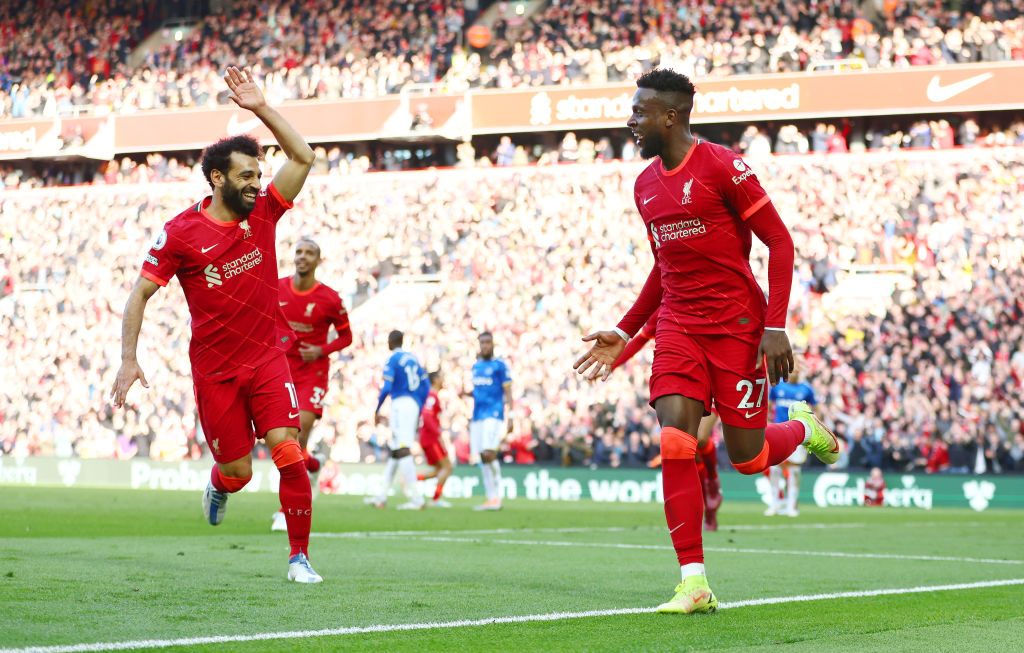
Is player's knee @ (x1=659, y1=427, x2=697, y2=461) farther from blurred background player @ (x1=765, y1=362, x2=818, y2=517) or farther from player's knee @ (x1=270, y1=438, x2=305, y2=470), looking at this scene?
blurred background player @ (x1=765, y1=362, x2=818, y2=517)

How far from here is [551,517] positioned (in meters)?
16.1

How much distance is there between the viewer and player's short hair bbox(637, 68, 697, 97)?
6301 mm

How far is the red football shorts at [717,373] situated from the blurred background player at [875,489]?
16.0m

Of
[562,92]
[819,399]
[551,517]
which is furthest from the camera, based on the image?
[562,92]

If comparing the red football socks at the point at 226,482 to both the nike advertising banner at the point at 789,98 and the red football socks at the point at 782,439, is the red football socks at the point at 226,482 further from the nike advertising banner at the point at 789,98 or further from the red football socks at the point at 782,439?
the nike advertising banner at the point at 789,98

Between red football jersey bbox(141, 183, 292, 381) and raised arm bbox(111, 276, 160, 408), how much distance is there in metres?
0.13

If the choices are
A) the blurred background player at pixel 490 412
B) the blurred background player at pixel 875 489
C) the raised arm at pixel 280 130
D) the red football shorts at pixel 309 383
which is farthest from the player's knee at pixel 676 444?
the blurred background player at pixel 875 489

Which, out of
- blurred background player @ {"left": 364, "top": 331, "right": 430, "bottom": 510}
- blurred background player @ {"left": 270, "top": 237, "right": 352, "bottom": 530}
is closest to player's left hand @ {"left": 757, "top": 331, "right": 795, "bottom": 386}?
blurred background player @ {"left": 270, "top": 237, "right": 352, "bottom": 530}

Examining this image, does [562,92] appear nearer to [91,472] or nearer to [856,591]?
[91,472]

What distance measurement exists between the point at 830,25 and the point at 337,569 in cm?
2275

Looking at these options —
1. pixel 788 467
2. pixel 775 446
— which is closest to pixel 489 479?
pixel 788 467

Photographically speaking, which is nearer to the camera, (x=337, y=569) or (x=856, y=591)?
(x=856, y=591)

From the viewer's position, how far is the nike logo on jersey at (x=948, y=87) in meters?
25.8

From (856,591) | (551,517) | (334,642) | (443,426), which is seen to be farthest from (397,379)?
(334,642)
